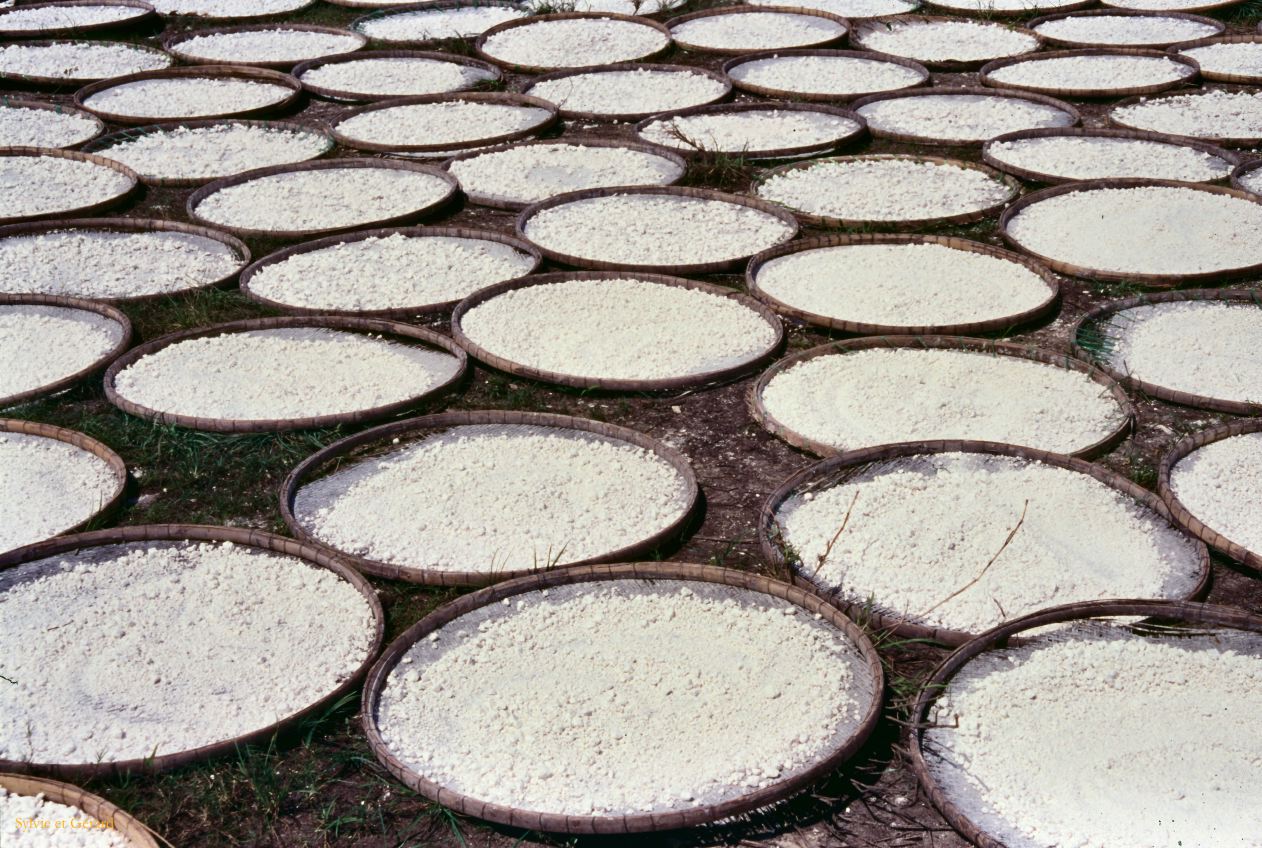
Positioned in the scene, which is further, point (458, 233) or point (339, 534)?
point (458, 233)

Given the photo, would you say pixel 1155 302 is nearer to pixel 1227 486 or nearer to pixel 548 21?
pixel 1227 486

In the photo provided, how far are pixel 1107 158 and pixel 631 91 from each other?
1740 millimetres

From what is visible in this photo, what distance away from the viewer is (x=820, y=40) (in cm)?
562

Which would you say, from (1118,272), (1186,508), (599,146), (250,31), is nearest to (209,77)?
(250,31)

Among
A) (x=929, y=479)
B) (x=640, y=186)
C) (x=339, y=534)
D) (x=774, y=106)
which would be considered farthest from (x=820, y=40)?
(x=339, y=534)

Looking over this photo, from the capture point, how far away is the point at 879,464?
2699 mm

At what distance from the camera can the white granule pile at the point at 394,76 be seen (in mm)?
5258

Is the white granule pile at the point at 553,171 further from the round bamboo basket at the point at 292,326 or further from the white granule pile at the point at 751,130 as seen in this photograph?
the round bamboo basket at the point at 292,326

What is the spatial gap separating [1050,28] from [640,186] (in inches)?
104

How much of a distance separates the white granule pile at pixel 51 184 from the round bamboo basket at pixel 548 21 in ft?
5.42

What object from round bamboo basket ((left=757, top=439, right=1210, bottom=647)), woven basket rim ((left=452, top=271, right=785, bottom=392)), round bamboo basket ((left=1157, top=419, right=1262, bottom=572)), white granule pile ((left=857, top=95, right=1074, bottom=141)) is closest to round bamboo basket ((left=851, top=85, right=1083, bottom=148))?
white granule pile ((left=857, top=95, right=1074, bottom=141))

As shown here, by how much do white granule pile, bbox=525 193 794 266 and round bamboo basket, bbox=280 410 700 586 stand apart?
2.80ft

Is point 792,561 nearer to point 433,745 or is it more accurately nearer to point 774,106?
point 433,745

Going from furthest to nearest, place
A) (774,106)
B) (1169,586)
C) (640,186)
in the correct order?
1. (774,106)
2. (640,186)
3. (1169,586)
